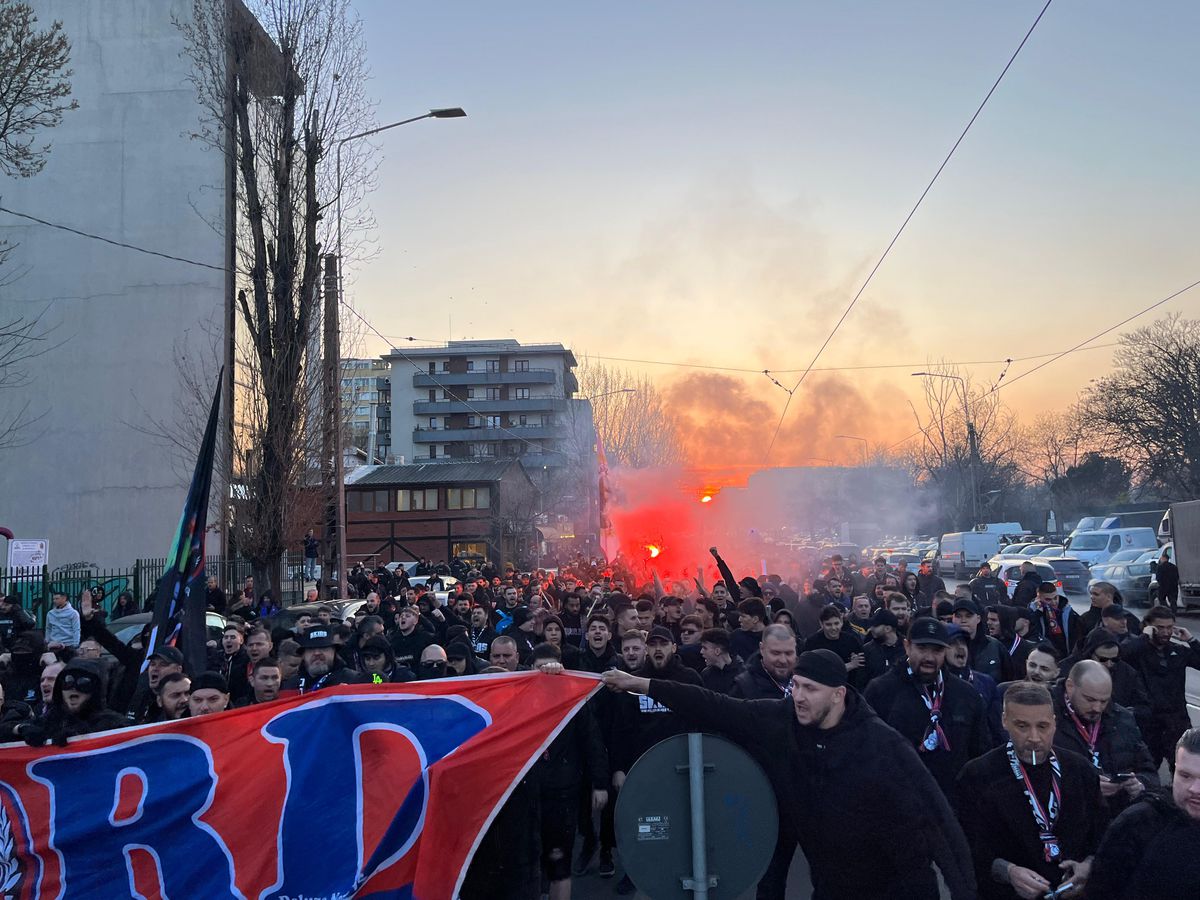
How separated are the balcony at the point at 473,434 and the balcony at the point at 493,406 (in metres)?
1.82

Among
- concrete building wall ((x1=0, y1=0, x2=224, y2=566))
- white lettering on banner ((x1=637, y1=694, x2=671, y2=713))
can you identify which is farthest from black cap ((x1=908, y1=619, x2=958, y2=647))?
concrete building wall ((x1=0, y1=0, x2=224, y2=566))

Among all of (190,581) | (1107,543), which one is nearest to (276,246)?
(190,581)

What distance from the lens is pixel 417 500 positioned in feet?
185

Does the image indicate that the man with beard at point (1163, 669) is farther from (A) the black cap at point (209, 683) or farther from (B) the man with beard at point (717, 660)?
(A) the black cap at point (209, 683)

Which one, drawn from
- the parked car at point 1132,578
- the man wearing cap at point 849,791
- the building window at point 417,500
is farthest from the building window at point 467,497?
the man wearing cap at point 849,791

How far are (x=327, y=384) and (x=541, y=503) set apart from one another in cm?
4361

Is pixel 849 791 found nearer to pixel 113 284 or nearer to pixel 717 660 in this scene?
pixel 717 660

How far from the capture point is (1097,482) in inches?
2726

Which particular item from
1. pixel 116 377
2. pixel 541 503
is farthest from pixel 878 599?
pixel 541 503

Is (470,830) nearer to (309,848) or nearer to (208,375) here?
(309,848)

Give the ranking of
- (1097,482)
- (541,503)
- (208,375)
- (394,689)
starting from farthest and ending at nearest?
(1097,482) → (541,503) → (208,375) → (394,689)

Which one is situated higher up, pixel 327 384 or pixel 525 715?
pixel 327 384

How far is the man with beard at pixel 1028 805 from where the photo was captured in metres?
4.10

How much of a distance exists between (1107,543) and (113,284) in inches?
1372
